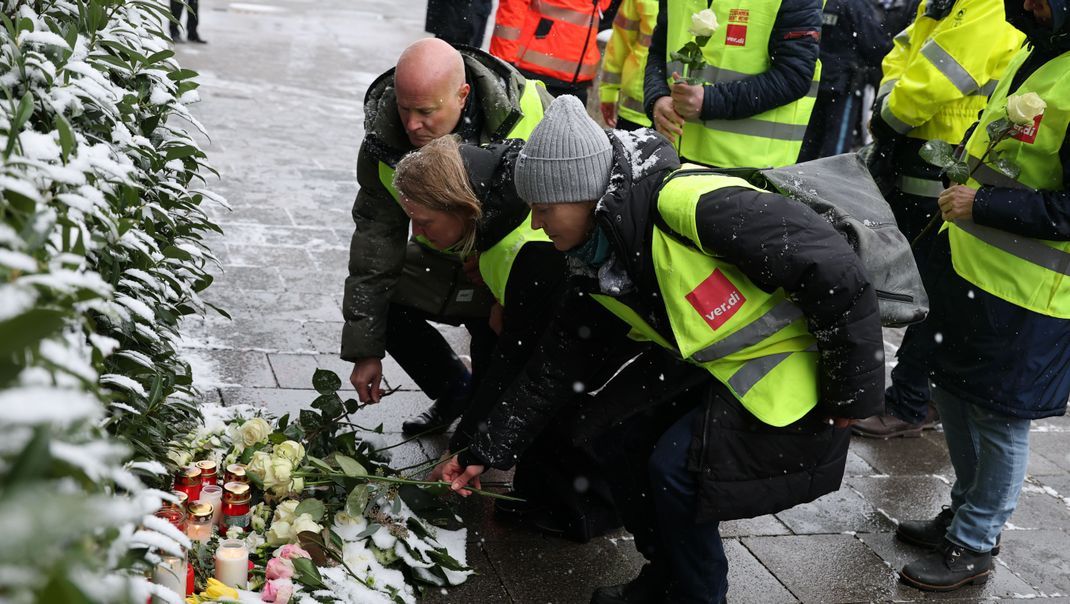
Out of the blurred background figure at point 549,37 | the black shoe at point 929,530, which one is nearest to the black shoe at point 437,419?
the black shoe at point 929,530

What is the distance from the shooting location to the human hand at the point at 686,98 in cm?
484

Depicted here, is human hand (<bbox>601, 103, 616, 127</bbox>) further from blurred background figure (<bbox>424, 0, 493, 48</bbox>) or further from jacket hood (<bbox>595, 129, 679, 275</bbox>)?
blurred background figure (<bbox>424, 0, 493, 48</bbox>)

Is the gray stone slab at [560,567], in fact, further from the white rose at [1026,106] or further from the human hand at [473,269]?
the white rose at [1026,106]

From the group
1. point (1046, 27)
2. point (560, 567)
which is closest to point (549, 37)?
point (1046, 27)

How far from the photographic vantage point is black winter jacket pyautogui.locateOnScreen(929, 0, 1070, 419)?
11.2 feet

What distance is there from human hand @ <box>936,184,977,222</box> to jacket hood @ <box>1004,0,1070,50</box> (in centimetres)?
50

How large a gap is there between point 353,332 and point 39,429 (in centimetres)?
299

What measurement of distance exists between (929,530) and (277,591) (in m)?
2.35

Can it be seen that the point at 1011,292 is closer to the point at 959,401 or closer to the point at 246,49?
the point at 959,401

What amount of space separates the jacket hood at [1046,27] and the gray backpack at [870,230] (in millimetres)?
800

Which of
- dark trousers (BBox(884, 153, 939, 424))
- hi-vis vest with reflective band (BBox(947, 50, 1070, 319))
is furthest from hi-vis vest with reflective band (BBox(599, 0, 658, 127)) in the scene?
hi-vis vest with reflective band (BBox(947, 50, 1070, 319))

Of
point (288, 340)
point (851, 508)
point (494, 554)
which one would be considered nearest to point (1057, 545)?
point (851, 508)

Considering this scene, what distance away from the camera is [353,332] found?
13.0ft

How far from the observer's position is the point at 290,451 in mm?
3402
